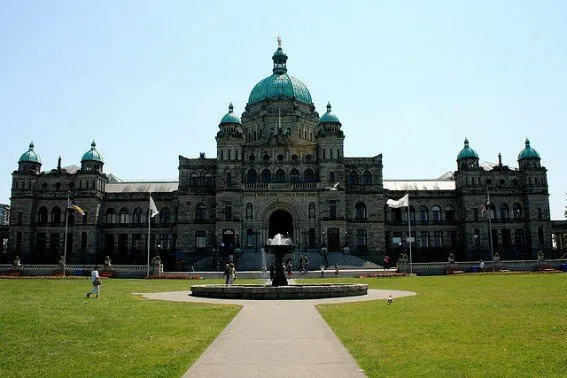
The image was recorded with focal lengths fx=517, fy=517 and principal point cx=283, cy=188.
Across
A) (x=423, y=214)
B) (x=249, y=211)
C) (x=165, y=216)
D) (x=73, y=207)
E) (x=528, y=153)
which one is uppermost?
(x=528, y=153)

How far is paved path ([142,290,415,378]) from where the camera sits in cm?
1130

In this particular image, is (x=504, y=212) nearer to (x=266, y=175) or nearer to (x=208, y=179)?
(x=266, y=175)

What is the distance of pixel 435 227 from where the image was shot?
86500 millimetres

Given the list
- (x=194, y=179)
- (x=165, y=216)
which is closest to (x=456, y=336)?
(x=194, y=179)

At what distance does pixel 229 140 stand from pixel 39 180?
33705 millimetres

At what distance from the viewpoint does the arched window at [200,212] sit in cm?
7994

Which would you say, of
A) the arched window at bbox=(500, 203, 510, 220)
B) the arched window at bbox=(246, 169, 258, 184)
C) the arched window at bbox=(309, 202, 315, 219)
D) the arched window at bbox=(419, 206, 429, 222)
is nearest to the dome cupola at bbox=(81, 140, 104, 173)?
the arched window at bbox=(246, 169, 258, 184)

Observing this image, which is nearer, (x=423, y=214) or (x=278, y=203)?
(x=278, y=203)

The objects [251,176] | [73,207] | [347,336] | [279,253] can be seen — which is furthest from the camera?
[251,176]

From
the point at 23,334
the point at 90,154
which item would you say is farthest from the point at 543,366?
the point at 90,154

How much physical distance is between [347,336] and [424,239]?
74140mm

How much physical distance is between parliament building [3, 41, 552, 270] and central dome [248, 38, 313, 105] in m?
0.26

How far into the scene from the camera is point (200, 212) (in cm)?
8012

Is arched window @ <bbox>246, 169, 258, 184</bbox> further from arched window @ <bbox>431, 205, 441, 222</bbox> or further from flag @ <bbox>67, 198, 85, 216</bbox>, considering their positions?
arched window @ <bbox>431, 205, 441, 222</bbox>
